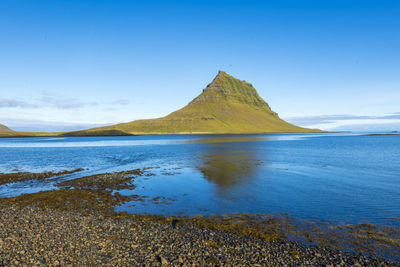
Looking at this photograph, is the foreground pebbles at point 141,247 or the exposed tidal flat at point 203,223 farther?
the exposed tidal flat at point 203,223

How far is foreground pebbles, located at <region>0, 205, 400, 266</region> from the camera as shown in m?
11.3

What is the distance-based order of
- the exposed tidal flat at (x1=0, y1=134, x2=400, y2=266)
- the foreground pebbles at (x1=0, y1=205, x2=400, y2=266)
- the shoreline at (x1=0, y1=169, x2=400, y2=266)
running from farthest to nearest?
the exposed tidal flat at (x1=0, y1=134, x2=400, y2=266), the shoreline at (x1=0, y1=169, x2=400, y2=266), the foreground pebbles at (x1=0, y1=205, x2=400, y2=266)

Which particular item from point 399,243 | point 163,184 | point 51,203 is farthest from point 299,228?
point 51,203

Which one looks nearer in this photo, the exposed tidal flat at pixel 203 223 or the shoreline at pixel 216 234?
the shoreline at pixel 216 234

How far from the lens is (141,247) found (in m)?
12.7

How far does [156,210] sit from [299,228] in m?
11.4

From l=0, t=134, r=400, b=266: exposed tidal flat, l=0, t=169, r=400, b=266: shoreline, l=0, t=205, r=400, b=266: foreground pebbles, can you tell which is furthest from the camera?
l=0, t=134, r=400, b=266: exposed tidal flat

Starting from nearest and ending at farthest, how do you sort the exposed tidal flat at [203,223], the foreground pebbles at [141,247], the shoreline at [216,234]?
1. the foreground pebbles at [141,247]
2. the shoreline at [216,234]
3. the exposed tidal flat at [203,223]

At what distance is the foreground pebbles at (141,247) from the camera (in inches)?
445

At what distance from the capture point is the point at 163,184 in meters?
30.8

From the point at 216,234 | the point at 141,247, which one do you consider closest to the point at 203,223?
the point at 216,234

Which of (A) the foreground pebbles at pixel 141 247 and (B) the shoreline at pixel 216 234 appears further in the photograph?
(B) the shoreline at pixel 216 234

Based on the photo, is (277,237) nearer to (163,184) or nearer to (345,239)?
(345,239)

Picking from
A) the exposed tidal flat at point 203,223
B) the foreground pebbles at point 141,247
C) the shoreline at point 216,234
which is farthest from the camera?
the exposed tidal flat at point 203,223
